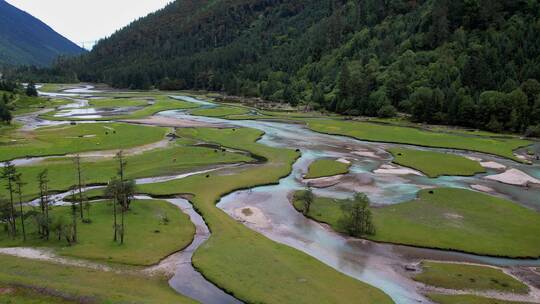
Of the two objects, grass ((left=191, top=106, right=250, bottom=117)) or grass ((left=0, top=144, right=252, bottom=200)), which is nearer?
grass ((left=0, top=144, right=252, bottom=200))

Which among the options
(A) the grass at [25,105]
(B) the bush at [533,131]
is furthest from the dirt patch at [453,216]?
(A) the grass at [25,105]

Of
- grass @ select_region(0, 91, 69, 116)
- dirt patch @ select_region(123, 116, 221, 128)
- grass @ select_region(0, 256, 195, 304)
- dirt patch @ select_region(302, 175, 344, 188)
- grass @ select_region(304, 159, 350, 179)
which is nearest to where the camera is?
grass @ select_region(0, 256, 195, 304)

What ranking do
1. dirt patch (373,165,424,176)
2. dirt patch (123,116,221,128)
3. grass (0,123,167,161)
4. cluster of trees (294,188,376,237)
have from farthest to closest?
dirt patch (123,116,221,128) < grass (0,123,167,161) < dirt patch (373,165,424,176) < cluster of trees (294,188,376,237)

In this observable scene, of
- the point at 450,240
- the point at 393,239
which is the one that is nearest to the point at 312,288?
the point at 393,239

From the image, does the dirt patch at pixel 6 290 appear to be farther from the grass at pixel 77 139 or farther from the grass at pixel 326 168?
the grass at pixel 77 139

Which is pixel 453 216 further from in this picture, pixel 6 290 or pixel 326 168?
pixel 6 290

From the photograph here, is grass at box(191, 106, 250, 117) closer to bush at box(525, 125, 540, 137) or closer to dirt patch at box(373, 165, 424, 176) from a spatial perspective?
dirt patch at box(373, 165, 424, 176)

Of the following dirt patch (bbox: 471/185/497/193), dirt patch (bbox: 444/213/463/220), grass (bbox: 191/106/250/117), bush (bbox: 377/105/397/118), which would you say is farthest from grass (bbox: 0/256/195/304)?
grass (bbox: 191/106/250/117)
